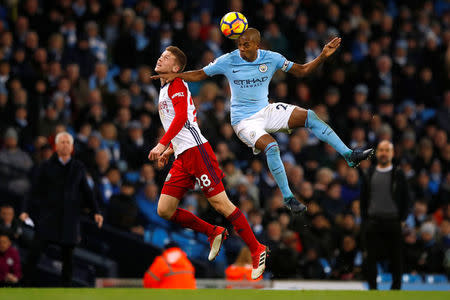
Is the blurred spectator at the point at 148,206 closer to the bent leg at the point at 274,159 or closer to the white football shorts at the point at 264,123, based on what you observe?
the white football shorts at the point at 264,123

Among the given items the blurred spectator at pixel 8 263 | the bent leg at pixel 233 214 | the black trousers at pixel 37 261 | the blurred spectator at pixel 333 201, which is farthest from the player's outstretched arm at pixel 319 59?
the blurred spectator at pixel 333 201

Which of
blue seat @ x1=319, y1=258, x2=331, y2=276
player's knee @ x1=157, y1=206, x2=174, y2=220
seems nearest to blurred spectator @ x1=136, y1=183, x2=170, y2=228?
blue seat @ x1=319, y1=258, x2=331, y2=276

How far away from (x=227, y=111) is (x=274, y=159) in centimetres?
594

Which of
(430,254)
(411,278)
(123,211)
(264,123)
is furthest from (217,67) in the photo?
(430,254)

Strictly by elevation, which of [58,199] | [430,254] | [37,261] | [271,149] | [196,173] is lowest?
[430,254]

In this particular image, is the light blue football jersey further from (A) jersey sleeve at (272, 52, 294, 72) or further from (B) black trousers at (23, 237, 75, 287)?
(B) black trousers at (23, 237, 75, 287)

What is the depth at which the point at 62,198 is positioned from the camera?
9.65 metres

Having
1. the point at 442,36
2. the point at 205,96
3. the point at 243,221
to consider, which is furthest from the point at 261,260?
the point at 442,36

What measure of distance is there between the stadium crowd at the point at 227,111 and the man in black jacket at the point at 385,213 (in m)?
1.82

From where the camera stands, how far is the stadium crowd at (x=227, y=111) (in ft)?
40.2

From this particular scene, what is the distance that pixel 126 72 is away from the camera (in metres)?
13.9

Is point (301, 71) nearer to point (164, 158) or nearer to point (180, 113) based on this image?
point (180, 113)

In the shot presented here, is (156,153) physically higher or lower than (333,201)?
higher

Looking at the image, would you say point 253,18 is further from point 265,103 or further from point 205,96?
point 265,103
